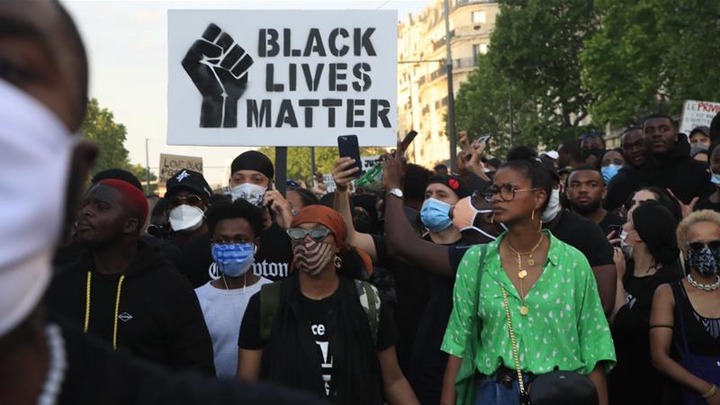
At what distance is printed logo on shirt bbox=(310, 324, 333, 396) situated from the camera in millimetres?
5113

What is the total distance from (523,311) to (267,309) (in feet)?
3.55

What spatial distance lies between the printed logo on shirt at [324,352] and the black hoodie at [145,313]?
49 cm

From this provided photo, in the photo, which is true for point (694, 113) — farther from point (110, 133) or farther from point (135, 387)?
point (110, 133)

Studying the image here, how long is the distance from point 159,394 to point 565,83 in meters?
52.5

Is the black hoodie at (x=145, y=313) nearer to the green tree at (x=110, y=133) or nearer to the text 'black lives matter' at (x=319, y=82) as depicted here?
the text 'black lives matter' at (x=319, y=82)

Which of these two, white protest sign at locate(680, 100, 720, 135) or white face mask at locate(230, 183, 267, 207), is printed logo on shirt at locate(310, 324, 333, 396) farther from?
white protest sign at locate(680, 100, 720, 135)

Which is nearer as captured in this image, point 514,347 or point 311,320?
point 514,347

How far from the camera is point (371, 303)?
17.4 feet

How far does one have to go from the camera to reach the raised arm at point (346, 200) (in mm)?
6520

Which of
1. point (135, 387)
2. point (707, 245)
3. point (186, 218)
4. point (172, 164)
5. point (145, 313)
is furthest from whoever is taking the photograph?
point (172, 164)

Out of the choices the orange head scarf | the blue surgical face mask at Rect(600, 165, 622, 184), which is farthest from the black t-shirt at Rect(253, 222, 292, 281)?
the blue surgical face mask at Rect(600, 165, 622, 184)

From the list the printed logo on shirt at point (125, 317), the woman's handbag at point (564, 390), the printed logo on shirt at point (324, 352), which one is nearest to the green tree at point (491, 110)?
the printed logo on shirt at point (324, 352)

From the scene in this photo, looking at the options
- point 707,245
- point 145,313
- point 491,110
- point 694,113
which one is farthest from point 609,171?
point 491,110

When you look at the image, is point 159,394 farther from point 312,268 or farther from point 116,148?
point 116,148
